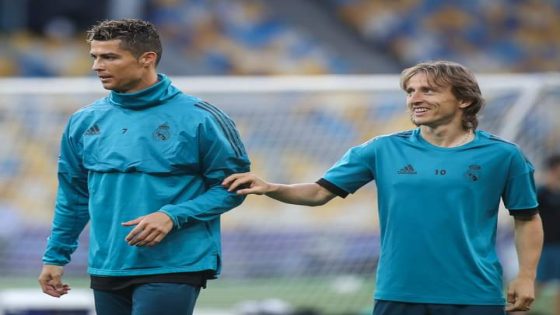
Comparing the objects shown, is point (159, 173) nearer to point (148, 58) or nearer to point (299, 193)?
point (148, 58)

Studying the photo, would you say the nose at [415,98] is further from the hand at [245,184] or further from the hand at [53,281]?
the hand at [53,281]

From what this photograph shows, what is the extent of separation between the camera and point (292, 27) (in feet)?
58.4

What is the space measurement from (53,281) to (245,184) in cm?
82

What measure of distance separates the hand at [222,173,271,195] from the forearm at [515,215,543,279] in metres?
0.91

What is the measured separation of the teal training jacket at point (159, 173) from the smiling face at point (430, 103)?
25.3 inches

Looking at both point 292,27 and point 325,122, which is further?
point 292,27

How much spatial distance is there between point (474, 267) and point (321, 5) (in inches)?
566

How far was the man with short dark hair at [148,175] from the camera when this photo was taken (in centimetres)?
462

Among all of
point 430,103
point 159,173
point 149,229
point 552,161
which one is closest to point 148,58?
point 159,173

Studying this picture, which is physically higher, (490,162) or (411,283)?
(490,162)

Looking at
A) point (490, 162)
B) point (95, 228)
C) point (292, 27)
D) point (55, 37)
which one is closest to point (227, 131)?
point (95, 228)

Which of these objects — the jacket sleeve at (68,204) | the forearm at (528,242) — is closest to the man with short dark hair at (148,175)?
the jacket sleeve at (68,204)

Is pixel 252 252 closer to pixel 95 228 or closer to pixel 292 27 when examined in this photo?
pixel 95 228

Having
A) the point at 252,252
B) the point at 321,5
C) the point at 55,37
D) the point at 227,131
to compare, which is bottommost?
the point at 252,252
